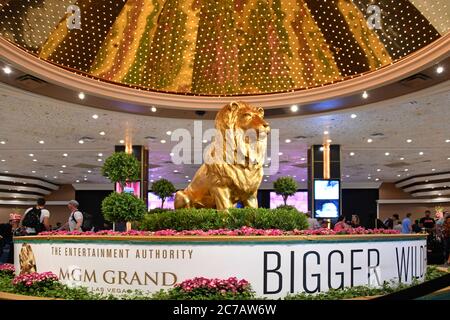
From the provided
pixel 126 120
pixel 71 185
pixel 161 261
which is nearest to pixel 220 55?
pixel 126 120

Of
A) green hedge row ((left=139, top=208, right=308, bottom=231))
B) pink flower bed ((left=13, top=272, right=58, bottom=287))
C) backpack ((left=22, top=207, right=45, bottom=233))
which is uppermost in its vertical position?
green hedge row ((left=139, top=208, right=308, bottom=231))

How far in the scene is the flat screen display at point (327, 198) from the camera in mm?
15797

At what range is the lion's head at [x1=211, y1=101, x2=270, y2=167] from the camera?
268 inches

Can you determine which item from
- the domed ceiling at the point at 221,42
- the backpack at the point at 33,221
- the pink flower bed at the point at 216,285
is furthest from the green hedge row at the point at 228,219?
the domed ceiling at the point at 221,42

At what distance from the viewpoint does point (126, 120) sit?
13.6m

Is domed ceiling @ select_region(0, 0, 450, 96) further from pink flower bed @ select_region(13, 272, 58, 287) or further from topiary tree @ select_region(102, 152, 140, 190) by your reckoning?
pink flower bed @ select_region(13, 272, 58, 287)

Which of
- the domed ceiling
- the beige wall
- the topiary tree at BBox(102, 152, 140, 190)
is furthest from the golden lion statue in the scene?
the beige wall

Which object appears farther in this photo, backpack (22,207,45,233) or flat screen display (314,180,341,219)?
flat screen display (314,180,341,219)

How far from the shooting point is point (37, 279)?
5.59 metres

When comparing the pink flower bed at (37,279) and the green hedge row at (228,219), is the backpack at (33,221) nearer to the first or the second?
the pink flower bed at (37,279)

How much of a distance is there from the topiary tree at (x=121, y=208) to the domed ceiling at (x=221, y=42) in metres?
4.99

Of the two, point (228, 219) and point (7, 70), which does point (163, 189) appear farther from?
point (228, 219)

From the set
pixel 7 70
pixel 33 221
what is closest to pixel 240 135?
pixel 33 221
